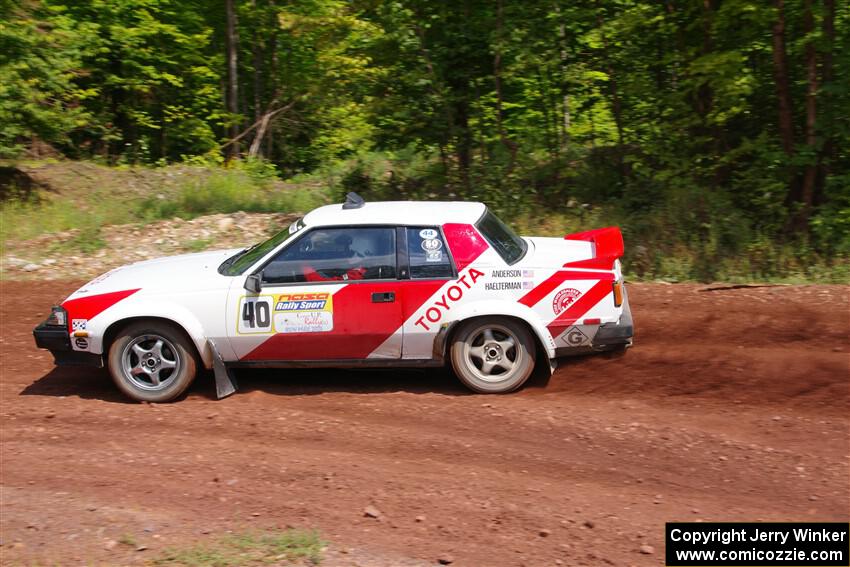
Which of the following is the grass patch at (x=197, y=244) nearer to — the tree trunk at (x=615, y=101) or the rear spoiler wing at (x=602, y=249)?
the rear spoiler wing at (x=602, y=249)

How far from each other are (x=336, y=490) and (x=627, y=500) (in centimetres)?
190

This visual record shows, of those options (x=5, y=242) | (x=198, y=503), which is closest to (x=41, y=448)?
(x=198, y=503)

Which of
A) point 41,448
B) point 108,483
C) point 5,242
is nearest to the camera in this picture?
point 108,483

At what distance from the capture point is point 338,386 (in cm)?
769

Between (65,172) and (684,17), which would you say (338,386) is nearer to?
(684,17)

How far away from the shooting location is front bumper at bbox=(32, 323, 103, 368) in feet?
24.0

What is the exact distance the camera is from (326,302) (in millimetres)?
7055

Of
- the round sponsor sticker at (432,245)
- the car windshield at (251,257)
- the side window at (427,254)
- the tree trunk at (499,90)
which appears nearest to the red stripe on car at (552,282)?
the side window at (427,254)

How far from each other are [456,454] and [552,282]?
1.73 metres

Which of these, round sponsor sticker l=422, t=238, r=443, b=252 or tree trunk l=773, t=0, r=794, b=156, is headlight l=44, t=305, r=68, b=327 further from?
tree trunk l=773, t=0, r=794, b=156

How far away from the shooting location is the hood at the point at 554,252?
715 cm

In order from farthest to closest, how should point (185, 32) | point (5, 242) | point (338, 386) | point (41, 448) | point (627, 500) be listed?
point (185, 32), point (5, 242), point (338, 386), point (41, 448), point (627, 500)

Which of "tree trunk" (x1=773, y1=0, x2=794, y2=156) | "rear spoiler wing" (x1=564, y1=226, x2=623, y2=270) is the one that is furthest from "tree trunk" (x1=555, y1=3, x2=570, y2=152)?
"rear spoiler wing" (x1=564, y1=226, x2=623, y2=270)

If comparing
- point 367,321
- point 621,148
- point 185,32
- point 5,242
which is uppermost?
point 185,32
